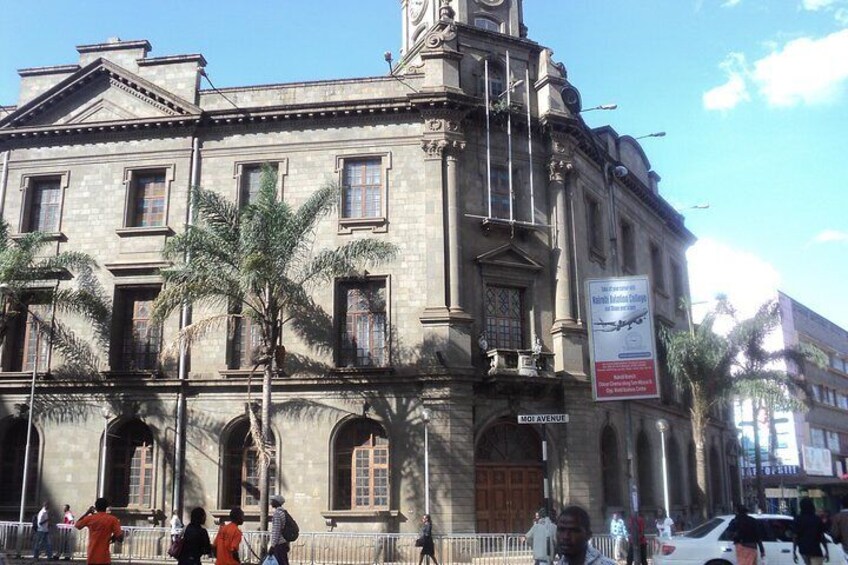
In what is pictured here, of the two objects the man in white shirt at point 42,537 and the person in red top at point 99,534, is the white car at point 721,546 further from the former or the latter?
the man in white shirt at point 42,537

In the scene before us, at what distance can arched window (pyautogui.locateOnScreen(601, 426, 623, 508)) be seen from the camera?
29.8m

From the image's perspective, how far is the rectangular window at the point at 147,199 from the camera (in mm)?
28984

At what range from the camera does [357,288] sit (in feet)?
89.3

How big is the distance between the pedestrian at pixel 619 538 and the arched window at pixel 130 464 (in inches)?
569

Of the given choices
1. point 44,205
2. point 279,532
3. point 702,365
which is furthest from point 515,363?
point 44,205

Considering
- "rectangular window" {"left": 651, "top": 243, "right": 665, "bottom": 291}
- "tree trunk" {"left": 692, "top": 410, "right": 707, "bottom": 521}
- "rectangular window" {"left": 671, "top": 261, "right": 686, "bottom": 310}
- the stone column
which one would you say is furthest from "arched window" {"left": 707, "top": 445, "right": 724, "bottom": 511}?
the stone column

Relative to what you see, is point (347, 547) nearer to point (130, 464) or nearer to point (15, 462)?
point (130, 464)

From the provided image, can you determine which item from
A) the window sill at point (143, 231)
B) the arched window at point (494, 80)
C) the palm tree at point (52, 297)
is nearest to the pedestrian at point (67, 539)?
the palm tree at point (52, 297)

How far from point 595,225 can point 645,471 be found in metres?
10.4

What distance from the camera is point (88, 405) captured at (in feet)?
89.6

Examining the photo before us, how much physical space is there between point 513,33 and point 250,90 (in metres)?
10.3

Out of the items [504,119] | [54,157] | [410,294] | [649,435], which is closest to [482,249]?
[410,294]

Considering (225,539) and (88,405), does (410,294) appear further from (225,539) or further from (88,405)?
(225,539)

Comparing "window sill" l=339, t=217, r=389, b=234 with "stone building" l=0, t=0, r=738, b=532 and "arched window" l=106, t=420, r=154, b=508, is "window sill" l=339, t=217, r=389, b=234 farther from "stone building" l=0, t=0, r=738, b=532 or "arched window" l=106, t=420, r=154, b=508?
"arched window" l=106, t=420, r=154, b=508
